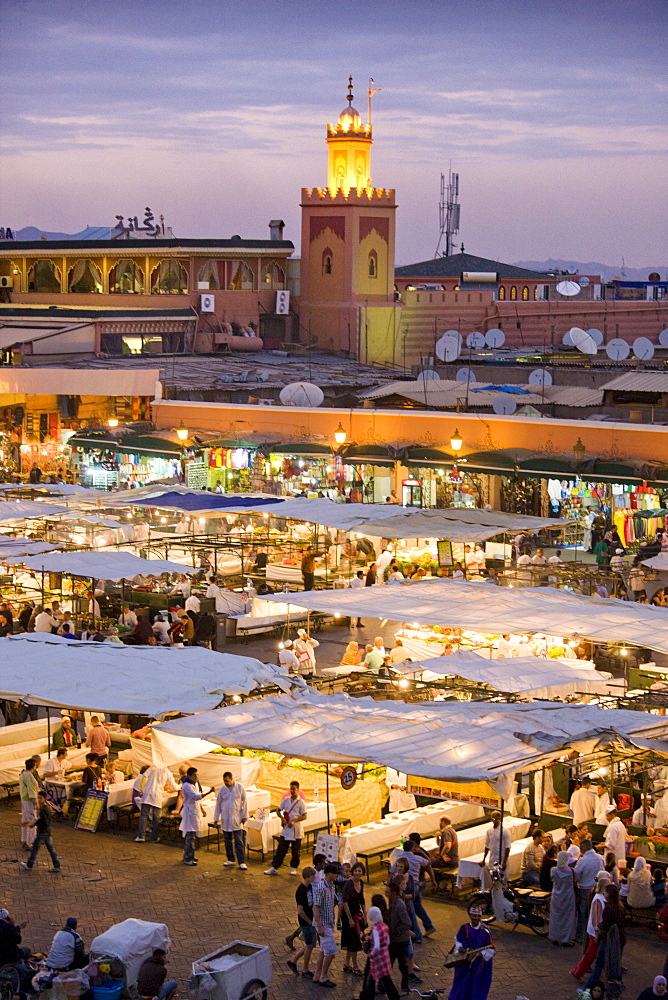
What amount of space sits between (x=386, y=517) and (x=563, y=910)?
1331cm

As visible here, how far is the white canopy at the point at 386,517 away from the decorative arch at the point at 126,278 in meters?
27.8

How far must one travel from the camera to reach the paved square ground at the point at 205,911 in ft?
40.6

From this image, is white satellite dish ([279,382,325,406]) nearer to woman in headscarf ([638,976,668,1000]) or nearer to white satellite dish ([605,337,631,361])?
white satellite dish ([605,337,631,361])

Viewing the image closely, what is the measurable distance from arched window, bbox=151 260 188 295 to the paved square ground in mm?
39446

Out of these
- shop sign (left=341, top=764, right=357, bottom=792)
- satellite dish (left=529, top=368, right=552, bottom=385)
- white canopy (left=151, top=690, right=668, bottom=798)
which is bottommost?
shop sign (left=341, top=764, right=357, bottom=792)

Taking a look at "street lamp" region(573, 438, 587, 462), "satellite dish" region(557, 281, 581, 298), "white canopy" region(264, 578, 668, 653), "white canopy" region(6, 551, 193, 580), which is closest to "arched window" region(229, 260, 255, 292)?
"satellite dish" region(557, 281, 581, 298)

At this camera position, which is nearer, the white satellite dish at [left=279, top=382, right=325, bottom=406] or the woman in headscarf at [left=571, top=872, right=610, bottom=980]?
the woman in headscarf at [left=571, top=872, right=610, bottom=980]

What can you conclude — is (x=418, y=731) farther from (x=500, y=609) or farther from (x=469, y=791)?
(x=500, y=609)

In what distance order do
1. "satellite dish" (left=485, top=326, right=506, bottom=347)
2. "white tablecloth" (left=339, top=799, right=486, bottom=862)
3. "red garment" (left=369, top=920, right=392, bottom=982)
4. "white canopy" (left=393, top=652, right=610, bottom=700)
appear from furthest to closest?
1. "satellite dish" (left=485, top=326, right=506, bottom=347)
2. "white canopy" (left=393, top=652, right=610, bottom=700)
3. "white tablecloth" (left=339, top=799, right=486, bottom=862)
4. "red garment" (left=369, top=920, right=392, bottom=982)

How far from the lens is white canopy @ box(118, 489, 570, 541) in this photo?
83.6 feet

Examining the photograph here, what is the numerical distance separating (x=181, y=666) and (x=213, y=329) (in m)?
36.0

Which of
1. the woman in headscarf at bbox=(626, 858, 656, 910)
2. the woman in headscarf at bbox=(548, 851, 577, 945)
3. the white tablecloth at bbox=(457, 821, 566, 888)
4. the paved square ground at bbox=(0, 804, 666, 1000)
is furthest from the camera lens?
the white tablecloth at bbox=(457, 821, 566, 888)

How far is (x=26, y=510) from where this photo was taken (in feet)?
89.8

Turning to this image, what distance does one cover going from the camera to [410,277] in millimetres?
71625
